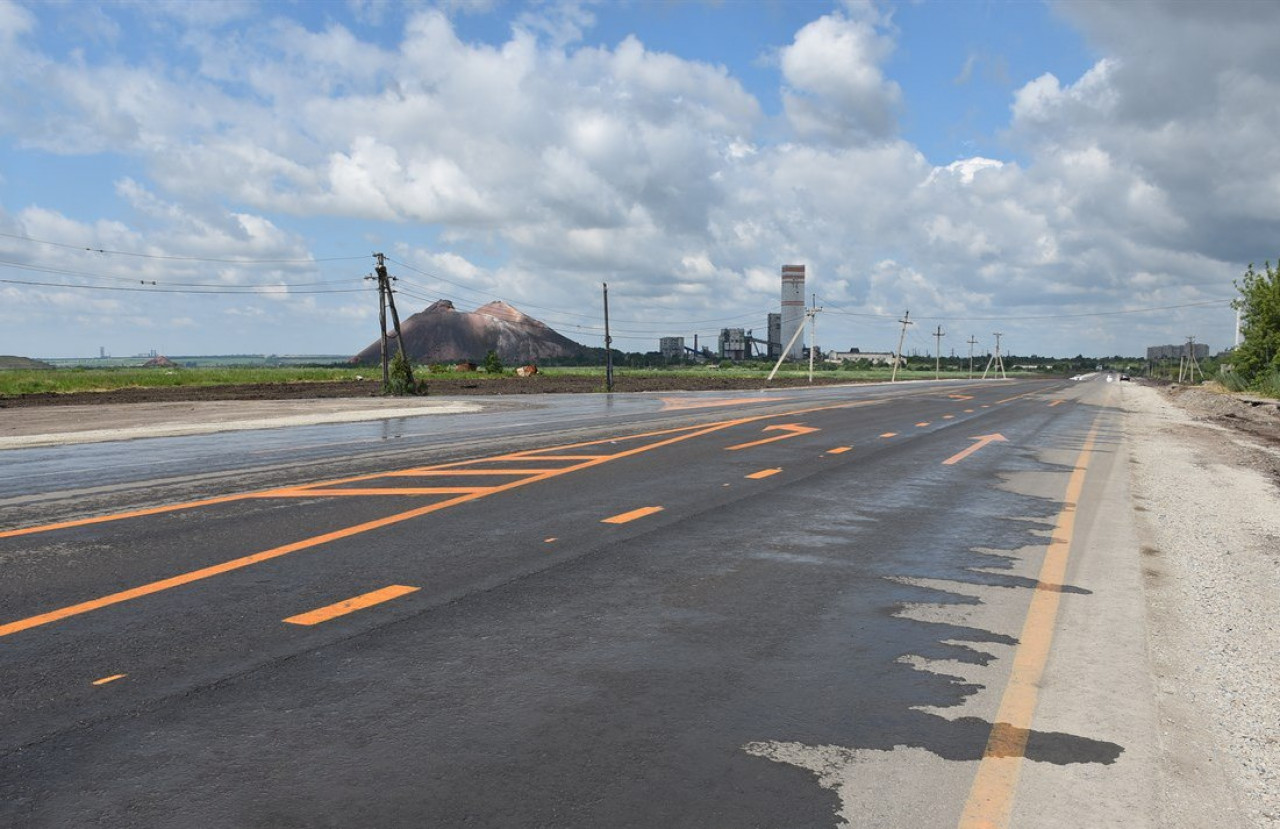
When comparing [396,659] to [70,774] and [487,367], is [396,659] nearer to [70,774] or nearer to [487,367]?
[70,774]

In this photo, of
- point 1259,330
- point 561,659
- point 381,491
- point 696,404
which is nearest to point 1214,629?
point 561,659

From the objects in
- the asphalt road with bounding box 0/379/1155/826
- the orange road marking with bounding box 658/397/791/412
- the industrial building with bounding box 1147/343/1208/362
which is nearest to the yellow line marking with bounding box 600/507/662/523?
the asphalt road with bounding box 0/379/1155/826

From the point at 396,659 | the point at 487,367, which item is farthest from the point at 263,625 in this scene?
the point at 487,367

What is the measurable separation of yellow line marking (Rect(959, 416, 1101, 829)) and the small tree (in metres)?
49.6

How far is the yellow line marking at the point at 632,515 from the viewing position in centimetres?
836

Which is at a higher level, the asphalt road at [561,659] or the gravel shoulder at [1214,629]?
the asphalt road at [561,659]

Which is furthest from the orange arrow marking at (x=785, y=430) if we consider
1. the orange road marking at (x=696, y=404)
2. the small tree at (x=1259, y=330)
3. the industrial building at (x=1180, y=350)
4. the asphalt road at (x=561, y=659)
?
the industrial building at (x=1180, y=350)

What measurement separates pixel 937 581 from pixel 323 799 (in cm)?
470

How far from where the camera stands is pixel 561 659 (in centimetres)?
456

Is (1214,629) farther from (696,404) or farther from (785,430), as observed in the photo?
(696,404)

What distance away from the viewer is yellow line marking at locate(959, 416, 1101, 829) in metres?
3.12

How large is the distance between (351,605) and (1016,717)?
3.83 meters

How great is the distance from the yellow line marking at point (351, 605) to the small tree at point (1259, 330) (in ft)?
173

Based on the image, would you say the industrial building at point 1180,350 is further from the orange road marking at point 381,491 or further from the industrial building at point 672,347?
the orange road marking at point 381,491
